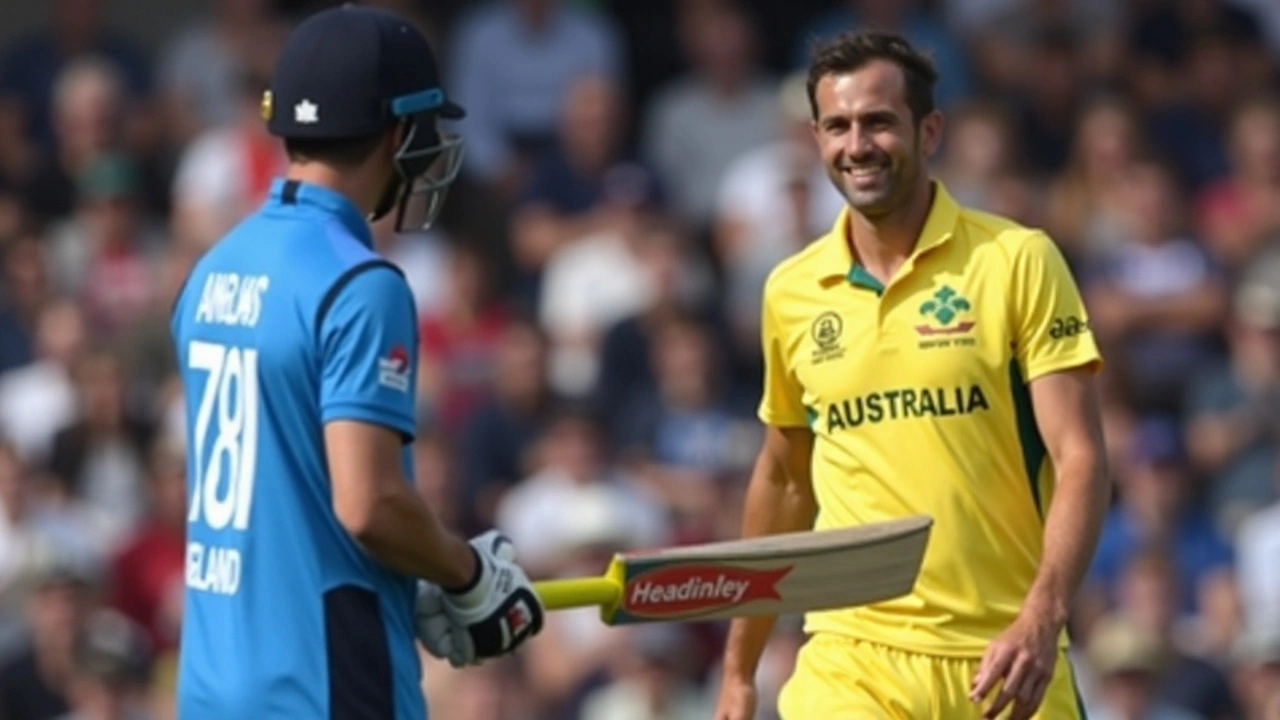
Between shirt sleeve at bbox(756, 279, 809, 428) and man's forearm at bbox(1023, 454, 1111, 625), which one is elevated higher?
shirt sleeve at bbox(756, 279, 809, 428)

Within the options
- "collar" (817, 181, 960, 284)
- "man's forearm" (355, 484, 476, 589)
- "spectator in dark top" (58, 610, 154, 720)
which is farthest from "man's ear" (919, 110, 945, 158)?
"spectator in dark top" (58, 610, 154, 720)

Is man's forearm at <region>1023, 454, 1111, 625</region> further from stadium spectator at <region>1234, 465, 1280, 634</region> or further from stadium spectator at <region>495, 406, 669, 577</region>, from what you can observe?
stadium spectator at <region>495, 406, 669, 577</region>

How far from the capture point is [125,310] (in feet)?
42.6

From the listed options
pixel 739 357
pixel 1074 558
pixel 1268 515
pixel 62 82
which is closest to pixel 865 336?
pixel 1074 558

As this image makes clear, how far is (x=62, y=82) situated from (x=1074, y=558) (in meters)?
8.62

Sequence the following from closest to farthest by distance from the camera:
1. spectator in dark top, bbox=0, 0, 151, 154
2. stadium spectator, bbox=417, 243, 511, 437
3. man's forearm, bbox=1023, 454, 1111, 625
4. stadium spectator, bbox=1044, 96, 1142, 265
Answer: man's forearm, bbox=1023, 454, 1111, 625, stadium spectator, bbox=417, 243, 511, 437, stadium spectator, bbox=1044, 96, 1142, 265, spectator in dark top, bbox=0, 0, 151, 154

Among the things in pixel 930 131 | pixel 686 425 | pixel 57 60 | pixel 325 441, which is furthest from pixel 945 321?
pixel 57 60

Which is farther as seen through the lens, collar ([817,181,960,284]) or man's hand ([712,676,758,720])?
man's hand ([712,676,758,720])

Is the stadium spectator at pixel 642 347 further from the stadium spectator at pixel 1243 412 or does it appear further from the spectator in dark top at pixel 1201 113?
the spectator in dark top at pixel 1201 113

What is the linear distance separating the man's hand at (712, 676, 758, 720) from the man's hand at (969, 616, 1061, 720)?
79cm

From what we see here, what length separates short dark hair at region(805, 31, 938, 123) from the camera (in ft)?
21.5

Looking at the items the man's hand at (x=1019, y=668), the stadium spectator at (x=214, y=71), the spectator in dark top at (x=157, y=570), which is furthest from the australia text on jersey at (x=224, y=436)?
the stadium spectator at (x=214, y=71)

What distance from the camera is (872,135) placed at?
257 inches

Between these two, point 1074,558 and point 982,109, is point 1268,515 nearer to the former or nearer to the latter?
point 982,109
